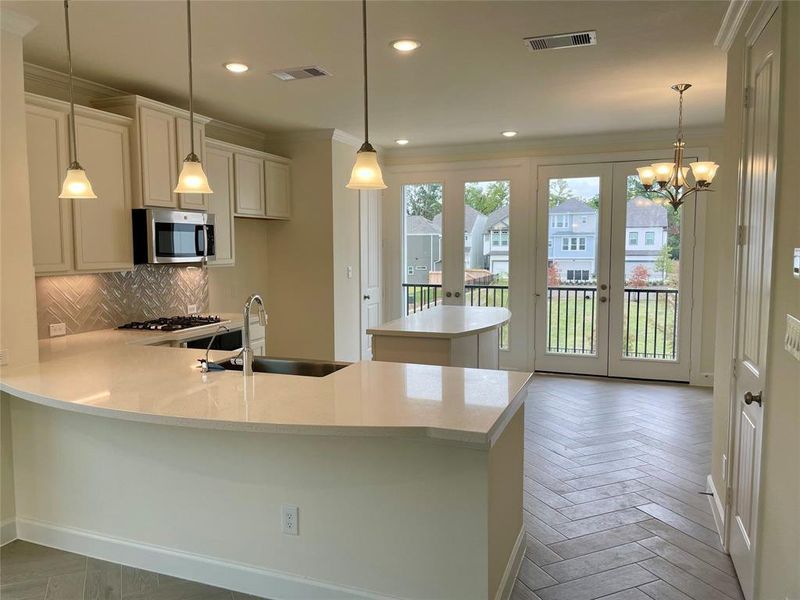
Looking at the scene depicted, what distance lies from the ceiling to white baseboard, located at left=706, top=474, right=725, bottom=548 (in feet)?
8.56

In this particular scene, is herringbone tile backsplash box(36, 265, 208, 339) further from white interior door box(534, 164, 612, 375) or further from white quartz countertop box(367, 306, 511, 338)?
white interior door box(534, 164, 612, 375)

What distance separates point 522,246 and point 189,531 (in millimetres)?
4984

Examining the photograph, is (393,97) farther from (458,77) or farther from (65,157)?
(65,157)

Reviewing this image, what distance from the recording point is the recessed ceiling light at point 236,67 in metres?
3.64

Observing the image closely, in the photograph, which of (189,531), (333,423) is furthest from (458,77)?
(189,531)

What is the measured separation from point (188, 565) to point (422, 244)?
16.6ft

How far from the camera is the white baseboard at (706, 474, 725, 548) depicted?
2.87 meters

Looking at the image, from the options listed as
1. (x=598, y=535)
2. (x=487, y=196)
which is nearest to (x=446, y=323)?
(x=598, y=535)

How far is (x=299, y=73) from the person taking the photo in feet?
12.6

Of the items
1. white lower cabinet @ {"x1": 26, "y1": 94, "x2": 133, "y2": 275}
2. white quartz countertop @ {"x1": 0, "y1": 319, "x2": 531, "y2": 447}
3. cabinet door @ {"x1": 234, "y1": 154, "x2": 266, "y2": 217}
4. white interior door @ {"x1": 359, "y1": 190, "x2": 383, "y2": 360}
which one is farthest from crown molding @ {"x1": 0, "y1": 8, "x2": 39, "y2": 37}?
white interior door @ {"x1": 359, "y1": 190, "x2": 383, "y2": 360}

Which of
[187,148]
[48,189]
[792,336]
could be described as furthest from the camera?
[187,148]

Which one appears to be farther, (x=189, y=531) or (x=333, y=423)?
(x=189, y=531)

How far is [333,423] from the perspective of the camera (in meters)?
1.88

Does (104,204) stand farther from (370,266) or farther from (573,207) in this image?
(573,207)
